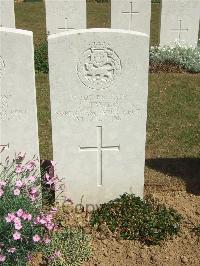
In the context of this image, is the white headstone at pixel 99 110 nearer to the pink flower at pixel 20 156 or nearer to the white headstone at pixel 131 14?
the pink flower at pixel 20 156

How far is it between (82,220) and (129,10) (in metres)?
6.88

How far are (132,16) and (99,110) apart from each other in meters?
6.49

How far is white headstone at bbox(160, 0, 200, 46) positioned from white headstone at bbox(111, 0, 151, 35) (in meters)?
0.41

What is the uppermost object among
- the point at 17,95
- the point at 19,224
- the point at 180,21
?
the point at 180,21

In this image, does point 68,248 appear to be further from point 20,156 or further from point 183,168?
point 183,168

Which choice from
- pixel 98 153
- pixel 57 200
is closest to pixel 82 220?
pixel 57 200

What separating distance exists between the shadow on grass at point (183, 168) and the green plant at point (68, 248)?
173 cm

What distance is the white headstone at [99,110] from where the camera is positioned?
4.22m

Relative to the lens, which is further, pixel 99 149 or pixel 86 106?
pixel 99 149

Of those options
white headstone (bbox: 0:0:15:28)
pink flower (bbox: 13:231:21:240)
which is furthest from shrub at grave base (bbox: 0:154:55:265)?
white headstone (bbox: 0:0:15:28)

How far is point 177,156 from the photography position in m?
6.39

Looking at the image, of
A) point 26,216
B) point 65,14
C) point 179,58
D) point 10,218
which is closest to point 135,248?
point 26,216

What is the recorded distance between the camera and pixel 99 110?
452cm

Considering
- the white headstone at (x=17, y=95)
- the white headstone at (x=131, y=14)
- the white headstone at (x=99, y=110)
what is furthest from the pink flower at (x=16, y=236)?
the white headstone at (x=131, y=14)
